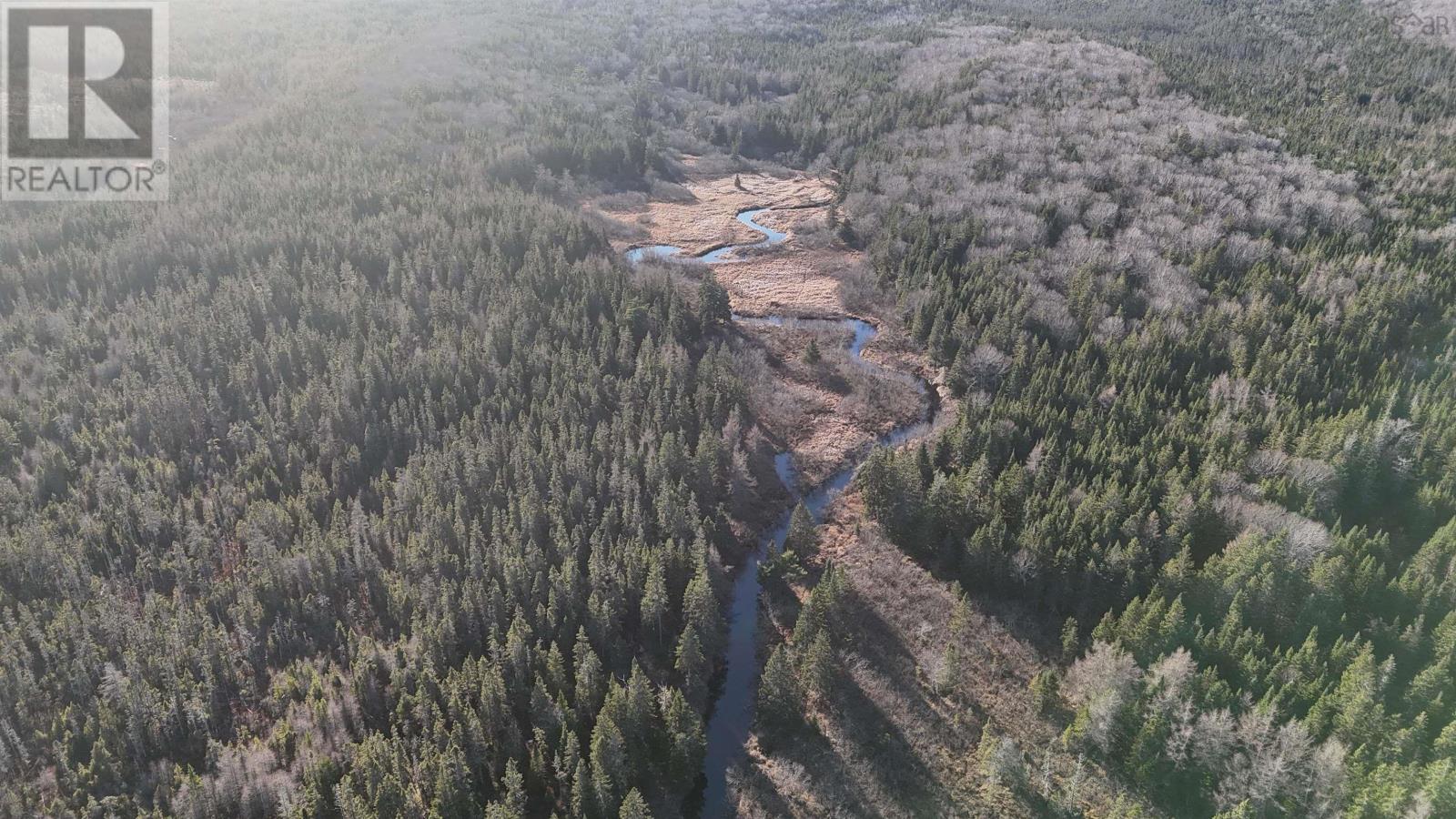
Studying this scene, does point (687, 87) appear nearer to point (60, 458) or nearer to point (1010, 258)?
point (1010, 258)

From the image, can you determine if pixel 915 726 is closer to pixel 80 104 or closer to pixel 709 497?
pixel 709 497

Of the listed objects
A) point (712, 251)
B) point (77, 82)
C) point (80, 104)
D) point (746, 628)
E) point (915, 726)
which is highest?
point (77, 82)

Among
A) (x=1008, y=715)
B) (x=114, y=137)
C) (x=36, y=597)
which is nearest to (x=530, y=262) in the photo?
(x=36, y=597)

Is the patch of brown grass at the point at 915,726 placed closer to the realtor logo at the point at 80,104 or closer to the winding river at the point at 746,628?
the winding river at the point at 746,628

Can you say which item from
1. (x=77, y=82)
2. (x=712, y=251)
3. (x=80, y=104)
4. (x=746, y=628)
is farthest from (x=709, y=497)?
(x=77, y=82)

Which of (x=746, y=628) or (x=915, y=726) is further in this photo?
(x=746, y=628)

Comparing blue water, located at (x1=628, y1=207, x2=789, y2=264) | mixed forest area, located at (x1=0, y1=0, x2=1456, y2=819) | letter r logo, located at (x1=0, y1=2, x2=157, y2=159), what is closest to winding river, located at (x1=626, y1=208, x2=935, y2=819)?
mixed forest area, located at (x1=0, y1=0, x2=1456, y2=819)

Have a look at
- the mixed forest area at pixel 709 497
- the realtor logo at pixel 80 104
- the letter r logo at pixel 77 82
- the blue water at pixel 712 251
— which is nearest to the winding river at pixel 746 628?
the mixed forest area at pixel 709 497
